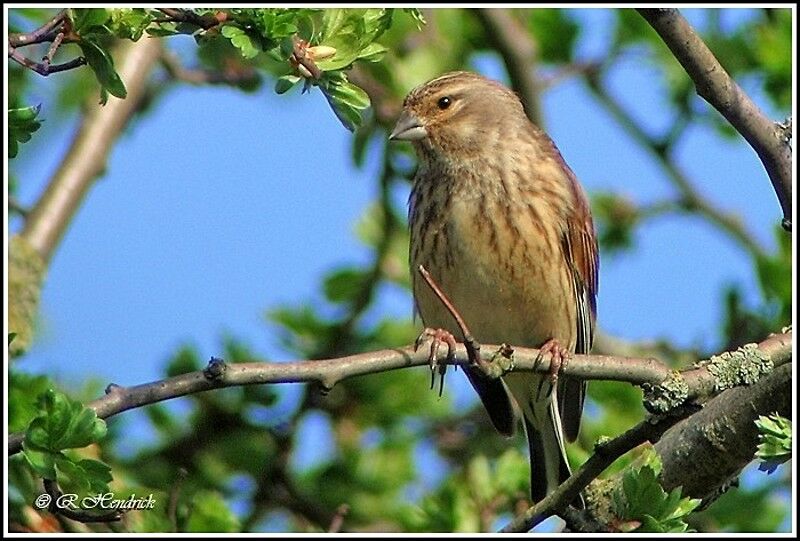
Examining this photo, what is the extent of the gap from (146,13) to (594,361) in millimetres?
1654

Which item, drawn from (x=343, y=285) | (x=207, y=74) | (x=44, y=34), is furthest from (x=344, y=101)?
(x=343, y=285)

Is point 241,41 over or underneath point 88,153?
underneath

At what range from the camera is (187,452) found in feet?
22.5

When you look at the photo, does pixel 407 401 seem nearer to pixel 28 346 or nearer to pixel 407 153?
pixel 407 153

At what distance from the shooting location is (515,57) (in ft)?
24.6

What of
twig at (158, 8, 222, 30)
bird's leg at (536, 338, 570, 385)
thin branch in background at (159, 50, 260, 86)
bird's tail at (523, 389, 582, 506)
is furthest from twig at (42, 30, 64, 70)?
thin branch in background at (159, 50, 260, 86)

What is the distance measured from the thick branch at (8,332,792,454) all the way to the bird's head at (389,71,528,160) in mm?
1803

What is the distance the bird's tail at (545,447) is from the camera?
5.65 m

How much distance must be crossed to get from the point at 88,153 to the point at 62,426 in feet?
12.2

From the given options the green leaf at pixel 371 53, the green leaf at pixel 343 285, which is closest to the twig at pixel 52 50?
the green leaf at pixel 371 53

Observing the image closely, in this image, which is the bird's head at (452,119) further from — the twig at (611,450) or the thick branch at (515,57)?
the twig at (611,450)

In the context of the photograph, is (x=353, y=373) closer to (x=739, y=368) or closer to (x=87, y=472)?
(x=87, y=472)

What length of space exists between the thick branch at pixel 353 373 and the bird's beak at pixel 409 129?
5.72 ft

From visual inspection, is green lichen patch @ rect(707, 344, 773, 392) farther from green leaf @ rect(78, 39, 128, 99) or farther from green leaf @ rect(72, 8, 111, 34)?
green leaf @ rect(72, 8, 111, 34)
